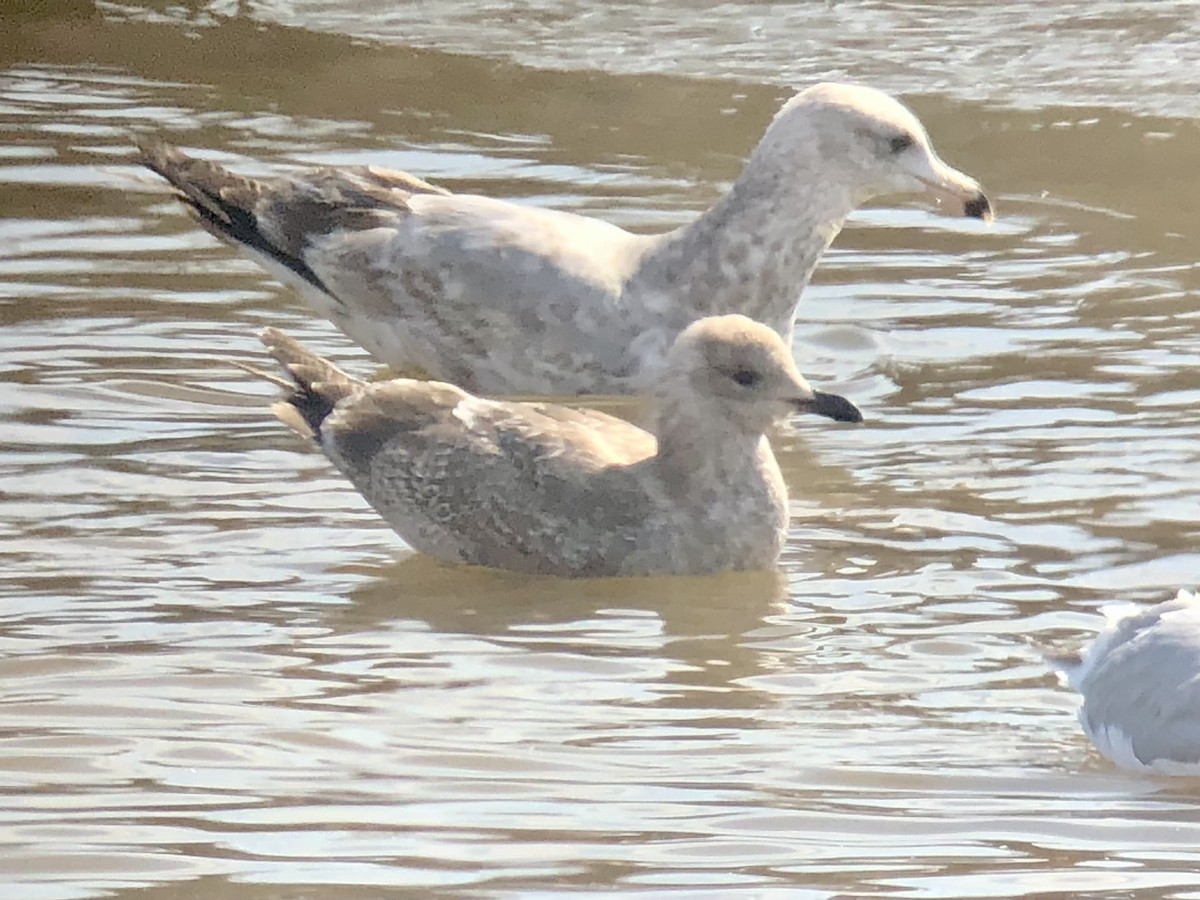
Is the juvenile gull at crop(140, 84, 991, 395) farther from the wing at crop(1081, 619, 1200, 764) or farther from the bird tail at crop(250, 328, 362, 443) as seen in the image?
the wing at crop(1081, 619, 1200, 764)

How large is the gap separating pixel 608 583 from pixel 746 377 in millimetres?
622

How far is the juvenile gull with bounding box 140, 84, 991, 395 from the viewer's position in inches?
296

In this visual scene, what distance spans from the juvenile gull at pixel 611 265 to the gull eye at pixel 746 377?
1040 millimetres

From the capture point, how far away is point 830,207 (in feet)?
25.2

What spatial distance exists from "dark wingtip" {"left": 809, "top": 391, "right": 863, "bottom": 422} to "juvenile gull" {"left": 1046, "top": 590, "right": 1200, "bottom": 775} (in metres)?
1.20

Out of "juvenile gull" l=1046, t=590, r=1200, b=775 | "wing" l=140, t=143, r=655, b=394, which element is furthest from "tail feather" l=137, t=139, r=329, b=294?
"juvenile gull" l=1046, t=590, r=1200, b=775

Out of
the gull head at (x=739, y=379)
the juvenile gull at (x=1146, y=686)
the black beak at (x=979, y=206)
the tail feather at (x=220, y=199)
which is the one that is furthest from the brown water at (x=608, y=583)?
the black beak at (x=979, y=206)

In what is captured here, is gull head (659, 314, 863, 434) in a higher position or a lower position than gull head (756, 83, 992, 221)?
lower

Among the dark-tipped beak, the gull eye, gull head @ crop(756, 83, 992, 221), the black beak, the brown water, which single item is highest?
gull head @ crop(756, 83, 992, 221)

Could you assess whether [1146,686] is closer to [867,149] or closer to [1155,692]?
[1155,692]

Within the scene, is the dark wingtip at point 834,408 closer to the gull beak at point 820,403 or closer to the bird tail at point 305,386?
the gull beak at point 820,403

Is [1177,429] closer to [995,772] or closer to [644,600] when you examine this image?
[644,600]

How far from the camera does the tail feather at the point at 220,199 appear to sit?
26.7 feet

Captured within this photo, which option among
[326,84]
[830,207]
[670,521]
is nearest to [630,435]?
[670,521]
